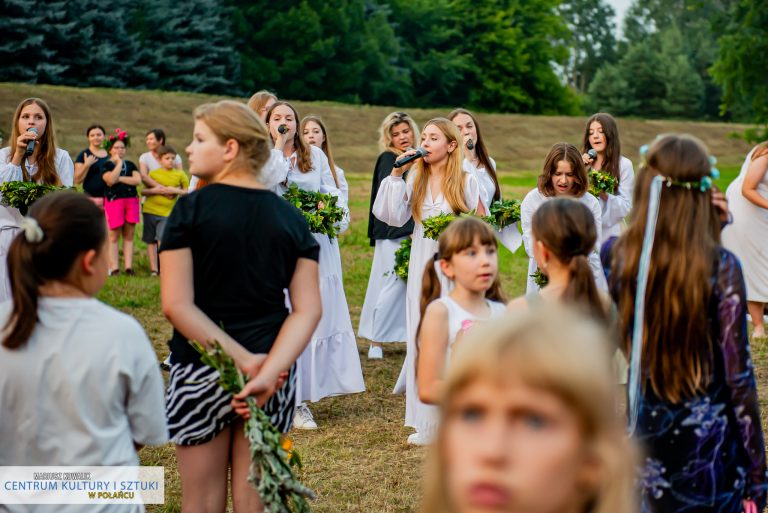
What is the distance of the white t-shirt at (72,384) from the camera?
11.1 feet

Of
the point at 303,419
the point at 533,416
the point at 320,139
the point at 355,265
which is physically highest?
the point at 320,139

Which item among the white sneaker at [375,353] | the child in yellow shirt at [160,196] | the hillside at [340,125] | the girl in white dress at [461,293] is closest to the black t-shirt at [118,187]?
the child in yellow shirt at [160,196]

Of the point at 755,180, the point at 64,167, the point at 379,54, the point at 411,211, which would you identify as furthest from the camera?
the point at 379,54

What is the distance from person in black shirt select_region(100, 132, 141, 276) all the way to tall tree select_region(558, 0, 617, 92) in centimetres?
10845

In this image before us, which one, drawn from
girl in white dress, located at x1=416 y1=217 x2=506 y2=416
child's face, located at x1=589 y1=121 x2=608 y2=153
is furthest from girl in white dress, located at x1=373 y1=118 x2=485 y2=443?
girl in white dress, located at x1=416 y1=217 x2=506 y2=416

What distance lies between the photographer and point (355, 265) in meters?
18.3

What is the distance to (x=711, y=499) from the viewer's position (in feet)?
13.0

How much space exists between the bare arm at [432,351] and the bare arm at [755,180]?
7.10 m

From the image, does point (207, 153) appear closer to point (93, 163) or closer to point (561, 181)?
point (561, 181)

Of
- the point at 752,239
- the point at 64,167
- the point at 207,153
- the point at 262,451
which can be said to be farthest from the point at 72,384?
the point at 752,239

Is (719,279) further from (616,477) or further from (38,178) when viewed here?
(38,178)

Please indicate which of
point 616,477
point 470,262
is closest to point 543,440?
point 616,477

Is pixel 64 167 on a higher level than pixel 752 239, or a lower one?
higher

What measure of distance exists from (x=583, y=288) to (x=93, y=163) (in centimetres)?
1340
